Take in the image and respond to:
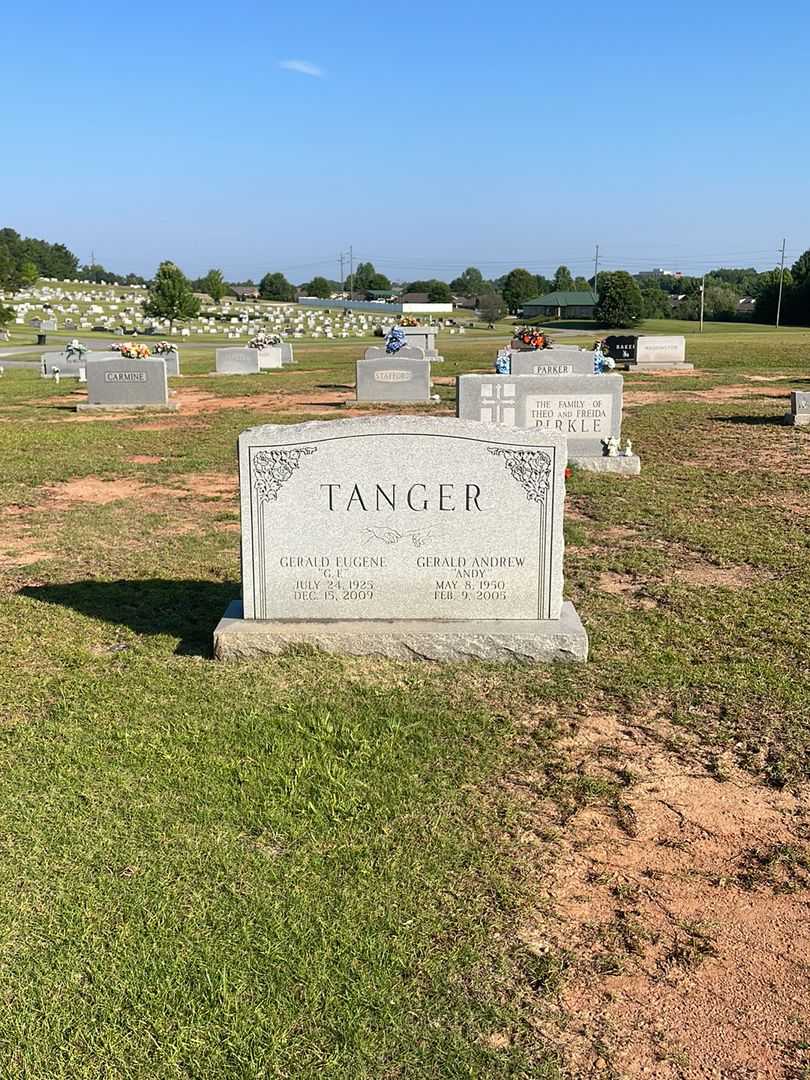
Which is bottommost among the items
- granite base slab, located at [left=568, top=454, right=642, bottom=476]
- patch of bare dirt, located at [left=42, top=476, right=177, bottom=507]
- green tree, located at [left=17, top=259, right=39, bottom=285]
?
patch of bare dirt, located at [left=42, top=476, right=177, bottom=507]

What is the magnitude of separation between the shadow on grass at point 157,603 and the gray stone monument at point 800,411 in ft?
38.5

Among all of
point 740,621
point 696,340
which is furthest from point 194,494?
point 696,340

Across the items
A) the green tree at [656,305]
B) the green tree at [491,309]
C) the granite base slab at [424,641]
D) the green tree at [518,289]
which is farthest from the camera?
the green tree at [518,289]

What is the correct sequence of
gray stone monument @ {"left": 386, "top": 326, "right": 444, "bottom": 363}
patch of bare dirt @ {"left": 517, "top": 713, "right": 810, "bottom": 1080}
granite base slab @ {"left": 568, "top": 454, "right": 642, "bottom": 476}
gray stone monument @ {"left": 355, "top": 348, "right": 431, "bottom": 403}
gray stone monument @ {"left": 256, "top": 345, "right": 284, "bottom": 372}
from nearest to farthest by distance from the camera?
1. patch of bare dirt @ {"left": 517, "top": 713, "right": 810, "bottom": 1080}
2. granite base slab @ {"left": 568, "top": 454, "right": 642, "bottom": 476}
3. gray stone monument @ {"left": 355, "top": 348, "right": 431, "bottom": 403}
4. gray stone monument @ {"left": 386, "top": 326, "right": 444, "bottom": 363}
5. gray stone monument @ {"left": 256, "top": 345, "right": 284, "bottom": 372}

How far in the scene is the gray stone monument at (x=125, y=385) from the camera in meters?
18.8

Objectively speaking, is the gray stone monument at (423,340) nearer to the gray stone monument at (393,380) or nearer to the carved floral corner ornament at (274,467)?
the gray stone monument at (393,380)

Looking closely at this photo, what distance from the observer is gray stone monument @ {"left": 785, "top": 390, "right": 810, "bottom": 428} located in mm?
15685

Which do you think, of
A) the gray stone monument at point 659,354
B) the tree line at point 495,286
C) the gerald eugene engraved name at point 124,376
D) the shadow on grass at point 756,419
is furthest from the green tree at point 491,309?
the shadow on grass at point 756,419

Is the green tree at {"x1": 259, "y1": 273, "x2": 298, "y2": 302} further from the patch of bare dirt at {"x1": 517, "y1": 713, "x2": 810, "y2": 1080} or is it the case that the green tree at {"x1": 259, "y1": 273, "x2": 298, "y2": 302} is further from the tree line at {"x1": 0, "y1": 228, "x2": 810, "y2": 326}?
the patch of bare dirt at {"x1": 517, "y1": 713, "x2": 810, "y2": 1080}

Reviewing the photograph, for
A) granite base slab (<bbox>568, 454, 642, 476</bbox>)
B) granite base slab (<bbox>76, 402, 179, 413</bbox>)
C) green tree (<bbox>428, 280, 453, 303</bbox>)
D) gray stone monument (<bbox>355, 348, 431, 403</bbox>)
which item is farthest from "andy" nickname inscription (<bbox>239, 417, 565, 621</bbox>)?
green tree (<bbox>428, 280, 453, 303</bbox>)

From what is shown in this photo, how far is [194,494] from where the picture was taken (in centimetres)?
1054

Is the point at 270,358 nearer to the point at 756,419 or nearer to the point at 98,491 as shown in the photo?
the point at 756,419

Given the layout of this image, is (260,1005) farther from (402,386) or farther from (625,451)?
(402,386)

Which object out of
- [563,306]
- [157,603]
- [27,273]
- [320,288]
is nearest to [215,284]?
[27,273]
